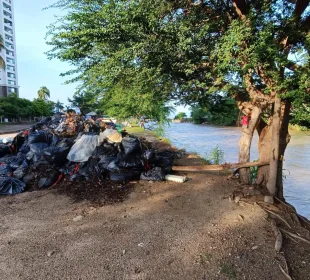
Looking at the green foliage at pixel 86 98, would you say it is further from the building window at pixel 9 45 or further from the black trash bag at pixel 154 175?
the building window at pixel 9 45

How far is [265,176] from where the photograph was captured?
4.37 m

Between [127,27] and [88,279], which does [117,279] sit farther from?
[127,27]

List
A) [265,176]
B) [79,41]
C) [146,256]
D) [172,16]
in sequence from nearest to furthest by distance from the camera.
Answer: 1. [146,256]
2. [79,41]
3. [172,16]
4. [265,176]

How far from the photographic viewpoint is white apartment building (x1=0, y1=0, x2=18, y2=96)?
166 feet

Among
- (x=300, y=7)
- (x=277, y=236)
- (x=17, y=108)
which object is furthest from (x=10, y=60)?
(x=277, y=236)

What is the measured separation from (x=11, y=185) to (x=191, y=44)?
12.4 ft

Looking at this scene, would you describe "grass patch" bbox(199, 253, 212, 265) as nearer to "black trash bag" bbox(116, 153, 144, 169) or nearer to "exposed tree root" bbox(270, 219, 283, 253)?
"exposed tree root" bbox(270, 219, 283, 253)

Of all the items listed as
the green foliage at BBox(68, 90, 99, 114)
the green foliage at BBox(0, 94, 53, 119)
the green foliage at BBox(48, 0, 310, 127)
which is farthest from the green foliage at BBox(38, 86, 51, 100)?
the green foliage at BBox(48, 0, 310, 127)

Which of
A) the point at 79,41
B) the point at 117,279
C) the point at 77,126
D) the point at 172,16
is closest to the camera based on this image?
the point at 117,279

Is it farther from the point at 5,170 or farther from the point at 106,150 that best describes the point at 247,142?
the point at 5,170

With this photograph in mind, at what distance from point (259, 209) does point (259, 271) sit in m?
1.44

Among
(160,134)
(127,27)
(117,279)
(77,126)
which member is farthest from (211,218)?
(160,134)

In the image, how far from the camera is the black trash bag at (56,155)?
15.8 feet

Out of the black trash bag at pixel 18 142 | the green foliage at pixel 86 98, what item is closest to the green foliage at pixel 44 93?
the green foliage at pixel 86 98
